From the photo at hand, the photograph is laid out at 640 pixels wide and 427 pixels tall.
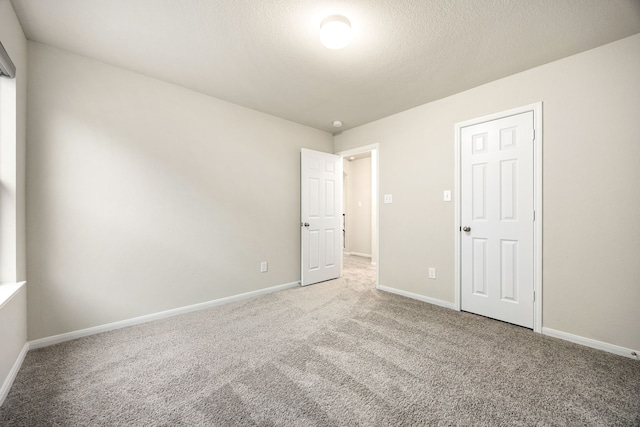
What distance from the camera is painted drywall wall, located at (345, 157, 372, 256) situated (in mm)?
6297

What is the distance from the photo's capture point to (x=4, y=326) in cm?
153

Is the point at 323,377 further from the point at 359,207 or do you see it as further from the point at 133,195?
the point at 359,207

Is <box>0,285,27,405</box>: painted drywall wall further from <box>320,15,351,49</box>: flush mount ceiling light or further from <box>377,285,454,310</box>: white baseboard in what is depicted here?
<box>377,285,454,310</box>: white baseboard

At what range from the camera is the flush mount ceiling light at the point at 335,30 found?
67.6 inches

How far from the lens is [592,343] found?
6.75 ft

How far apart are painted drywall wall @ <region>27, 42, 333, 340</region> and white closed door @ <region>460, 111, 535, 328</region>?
2.40 metres

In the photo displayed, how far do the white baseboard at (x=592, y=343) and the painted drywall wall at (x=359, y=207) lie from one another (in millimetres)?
4046

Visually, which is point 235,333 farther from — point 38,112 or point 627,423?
point 627,423

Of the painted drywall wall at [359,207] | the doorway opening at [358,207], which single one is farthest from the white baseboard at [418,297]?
the painted drywall wall at [359,207]

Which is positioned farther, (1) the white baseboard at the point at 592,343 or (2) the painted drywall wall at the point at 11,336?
(1) the white baseboard at the point at 592,343

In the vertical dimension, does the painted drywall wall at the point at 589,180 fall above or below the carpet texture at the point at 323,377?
above

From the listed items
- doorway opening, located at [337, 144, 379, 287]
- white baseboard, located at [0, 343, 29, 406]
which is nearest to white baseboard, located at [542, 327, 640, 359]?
doorway opening, located at [337, 144, 379, 287]

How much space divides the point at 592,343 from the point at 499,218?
3.90 feet

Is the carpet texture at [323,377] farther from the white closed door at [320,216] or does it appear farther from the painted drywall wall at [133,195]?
the white closed door at [320,216]
